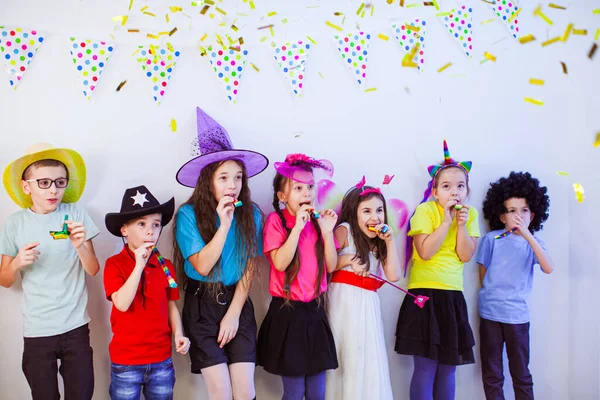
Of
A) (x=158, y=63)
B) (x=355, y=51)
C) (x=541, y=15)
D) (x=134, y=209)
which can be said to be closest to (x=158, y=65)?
(x=158, y=63)

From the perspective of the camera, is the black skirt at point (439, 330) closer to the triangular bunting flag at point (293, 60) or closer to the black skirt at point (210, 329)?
the black skirt at point (210, 329)

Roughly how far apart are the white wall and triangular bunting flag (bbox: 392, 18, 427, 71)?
2.1 inches

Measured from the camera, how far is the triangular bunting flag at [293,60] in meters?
2.96

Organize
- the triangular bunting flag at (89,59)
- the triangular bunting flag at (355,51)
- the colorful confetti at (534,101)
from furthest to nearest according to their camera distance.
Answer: the colorful confetti at (534,101) < the triangular bunting flag at (355,51) < the triangular bunting flag at (89,59)

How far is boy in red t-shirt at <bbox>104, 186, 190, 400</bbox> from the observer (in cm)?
240

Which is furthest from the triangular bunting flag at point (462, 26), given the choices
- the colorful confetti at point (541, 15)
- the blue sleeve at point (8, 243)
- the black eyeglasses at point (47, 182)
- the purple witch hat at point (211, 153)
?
the blue sleeve at point (8, 243)

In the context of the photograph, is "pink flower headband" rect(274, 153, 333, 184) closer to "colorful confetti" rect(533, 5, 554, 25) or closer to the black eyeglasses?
the black eyeglasses

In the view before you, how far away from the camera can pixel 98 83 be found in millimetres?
2777

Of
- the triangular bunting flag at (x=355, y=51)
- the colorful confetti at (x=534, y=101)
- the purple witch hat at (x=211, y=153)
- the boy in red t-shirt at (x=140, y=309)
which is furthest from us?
the colorful confetti at (x=534, y=101)

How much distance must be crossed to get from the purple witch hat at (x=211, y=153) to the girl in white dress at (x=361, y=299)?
562 millimetres

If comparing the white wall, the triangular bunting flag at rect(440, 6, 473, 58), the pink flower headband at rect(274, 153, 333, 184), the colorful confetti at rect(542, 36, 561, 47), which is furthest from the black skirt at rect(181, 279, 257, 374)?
the colorful confetti at rect(542, 36, 561, 47)

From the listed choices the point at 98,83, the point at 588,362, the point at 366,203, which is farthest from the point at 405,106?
the point at 588,362

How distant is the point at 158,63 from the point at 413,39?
1.42m

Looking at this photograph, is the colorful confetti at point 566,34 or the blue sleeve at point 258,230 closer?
the blue sleeve at point 258,230
